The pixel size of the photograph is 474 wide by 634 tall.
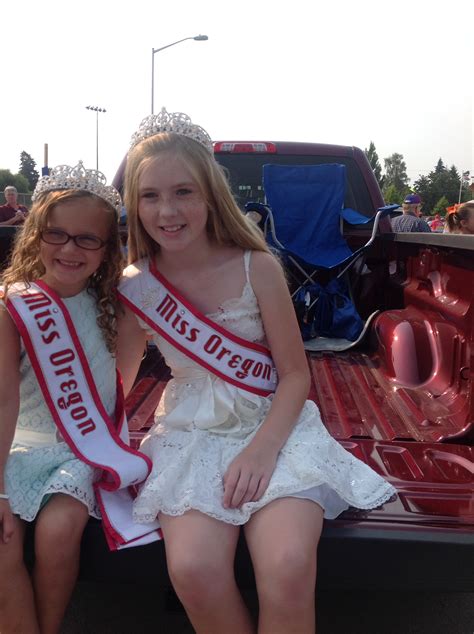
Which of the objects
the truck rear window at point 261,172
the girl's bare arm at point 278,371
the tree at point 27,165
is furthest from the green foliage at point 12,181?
the girl's bare arm at point 278,371

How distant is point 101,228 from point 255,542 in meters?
1.06

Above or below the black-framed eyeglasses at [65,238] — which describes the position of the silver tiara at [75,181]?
above

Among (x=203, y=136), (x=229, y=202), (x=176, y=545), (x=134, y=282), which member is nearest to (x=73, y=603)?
(x=176, y=545)

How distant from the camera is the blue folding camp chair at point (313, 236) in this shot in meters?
4.17

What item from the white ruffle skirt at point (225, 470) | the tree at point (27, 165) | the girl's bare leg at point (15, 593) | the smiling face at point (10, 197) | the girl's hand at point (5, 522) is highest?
the tree at point (27, 165)

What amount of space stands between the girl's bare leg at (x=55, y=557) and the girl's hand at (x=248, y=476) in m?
0.42

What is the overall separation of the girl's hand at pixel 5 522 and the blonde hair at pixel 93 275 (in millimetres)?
592

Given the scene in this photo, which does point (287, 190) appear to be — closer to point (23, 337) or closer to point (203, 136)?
point (203, 136)

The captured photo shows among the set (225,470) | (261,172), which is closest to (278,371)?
(225,470)

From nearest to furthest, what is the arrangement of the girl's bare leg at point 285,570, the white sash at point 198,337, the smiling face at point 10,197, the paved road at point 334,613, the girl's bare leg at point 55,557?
the girl's bare leg at point 285,570 → the girl's bare leg at point 55,557 → the white sash at point 198,337 → the paved road at point 334,613 → the smiling face at point 10,197

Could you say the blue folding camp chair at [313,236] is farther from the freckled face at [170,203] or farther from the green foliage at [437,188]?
the green foliage at [437,188]

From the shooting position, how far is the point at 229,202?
2.07 m

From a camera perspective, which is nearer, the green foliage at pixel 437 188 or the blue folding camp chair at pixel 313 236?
the blue folding camp chair at pixel 313 236

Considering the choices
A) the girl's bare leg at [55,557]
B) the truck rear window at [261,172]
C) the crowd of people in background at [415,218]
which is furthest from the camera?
the crowd of people in background at [415,218]
